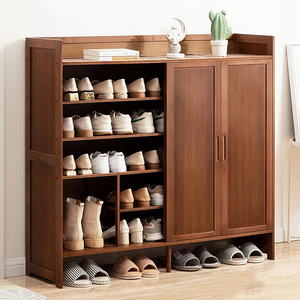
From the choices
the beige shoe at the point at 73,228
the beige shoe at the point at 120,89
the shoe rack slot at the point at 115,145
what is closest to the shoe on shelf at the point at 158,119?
the shoe rack slot at the point at 115,145

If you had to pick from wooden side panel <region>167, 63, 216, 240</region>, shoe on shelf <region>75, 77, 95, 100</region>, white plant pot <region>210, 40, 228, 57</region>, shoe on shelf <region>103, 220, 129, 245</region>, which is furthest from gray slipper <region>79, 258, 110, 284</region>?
white plant pot <region>210, 40, 228, 57</region>

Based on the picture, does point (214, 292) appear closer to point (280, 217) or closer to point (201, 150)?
point (201, 150)

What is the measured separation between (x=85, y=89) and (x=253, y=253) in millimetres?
1530

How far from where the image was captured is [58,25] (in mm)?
4176

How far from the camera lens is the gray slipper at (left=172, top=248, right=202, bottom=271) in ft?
14.1

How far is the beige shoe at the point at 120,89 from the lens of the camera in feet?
13.3

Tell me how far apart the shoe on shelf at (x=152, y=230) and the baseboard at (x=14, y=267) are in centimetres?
72

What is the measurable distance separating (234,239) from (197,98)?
1.09m

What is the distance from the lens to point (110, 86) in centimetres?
402

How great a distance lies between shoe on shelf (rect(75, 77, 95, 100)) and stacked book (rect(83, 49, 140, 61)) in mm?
136

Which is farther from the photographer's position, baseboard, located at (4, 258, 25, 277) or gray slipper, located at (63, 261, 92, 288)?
A: baseboard, located at (4, 258, 25, 277)

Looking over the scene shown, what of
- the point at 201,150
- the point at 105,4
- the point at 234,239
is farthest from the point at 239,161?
the point at 105,4

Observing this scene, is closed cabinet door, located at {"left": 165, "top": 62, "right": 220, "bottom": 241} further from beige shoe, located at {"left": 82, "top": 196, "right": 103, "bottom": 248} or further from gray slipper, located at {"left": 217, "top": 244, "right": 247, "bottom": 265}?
beige shoe, located at {"left": 82, "top": 196, "right": 103, "bottom": 248}

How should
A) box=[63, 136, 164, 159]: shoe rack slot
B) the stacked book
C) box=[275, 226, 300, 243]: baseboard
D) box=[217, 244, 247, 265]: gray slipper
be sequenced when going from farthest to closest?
1. box=[275, 226, 300, 243]: baseboard
2. box=[217, 244, 247, 265]: gray slipper
3. box=[63, 136, 164, 159]: shoe rack slot
4. the stacked book
